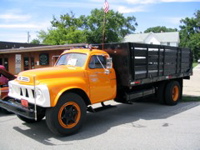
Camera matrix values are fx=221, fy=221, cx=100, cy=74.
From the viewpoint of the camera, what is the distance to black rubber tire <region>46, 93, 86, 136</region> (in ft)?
16.9

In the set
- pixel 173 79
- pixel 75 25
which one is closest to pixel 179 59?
pixel 173 79

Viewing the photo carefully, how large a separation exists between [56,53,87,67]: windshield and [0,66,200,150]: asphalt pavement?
72.2 inches

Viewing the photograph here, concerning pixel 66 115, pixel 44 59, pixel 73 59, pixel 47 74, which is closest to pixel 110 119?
pixel 66 115

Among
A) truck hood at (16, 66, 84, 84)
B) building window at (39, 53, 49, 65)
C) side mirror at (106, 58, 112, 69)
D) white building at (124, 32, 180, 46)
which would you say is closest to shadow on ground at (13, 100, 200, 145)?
truck hood at (16, 66, 84, 84)

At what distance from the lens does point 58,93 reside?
204 inches

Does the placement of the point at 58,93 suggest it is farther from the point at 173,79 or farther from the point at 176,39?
the point at 176,39

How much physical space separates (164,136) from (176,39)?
67.6 m

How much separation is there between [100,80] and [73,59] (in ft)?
3.38

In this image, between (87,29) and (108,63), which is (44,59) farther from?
(87,29)

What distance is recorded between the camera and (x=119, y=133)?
224 inches

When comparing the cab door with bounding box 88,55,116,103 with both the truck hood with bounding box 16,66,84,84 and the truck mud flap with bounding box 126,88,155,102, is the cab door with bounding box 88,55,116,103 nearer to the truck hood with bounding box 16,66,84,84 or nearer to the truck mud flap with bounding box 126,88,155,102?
the truck hood with bounding box 16,66,84,84

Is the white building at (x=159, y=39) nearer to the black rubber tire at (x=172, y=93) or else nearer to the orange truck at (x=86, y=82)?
the black rubber tire at (x=172, y=93)

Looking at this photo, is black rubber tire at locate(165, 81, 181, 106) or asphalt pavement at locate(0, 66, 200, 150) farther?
black rubber tire at locate(165, 81, 181, 106)

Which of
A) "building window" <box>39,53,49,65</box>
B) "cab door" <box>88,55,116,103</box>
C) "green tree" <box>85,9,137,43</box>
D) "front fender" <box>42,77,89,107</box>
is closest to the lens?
"front fender" <box>42,77,89,107</box>
